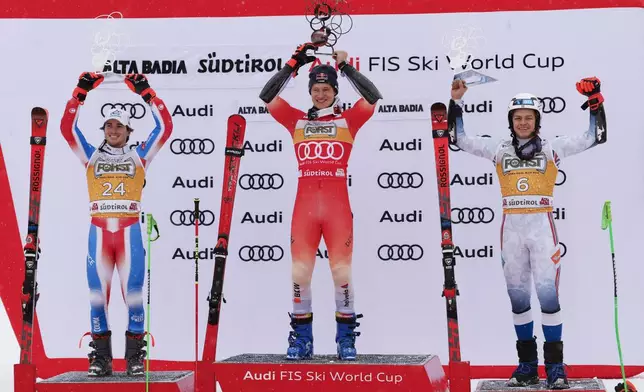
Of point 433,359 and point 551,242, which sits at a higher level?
point 551,242

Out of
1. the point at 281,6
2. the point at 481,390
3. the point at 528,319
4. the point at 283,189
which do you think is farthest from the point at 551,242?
the point at 281,6

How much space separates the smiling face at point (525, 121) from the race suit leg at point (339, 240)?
120 centimetres

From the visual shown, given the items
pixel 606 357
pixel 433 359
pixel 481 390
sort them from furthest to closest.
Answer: pixel 606 357 → pixel 433 359 → pixel 481 390

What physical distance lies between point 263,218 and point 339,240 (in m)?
1.64

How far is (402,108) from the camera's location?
8578mm

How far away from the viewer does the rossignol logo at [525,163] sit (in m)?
6.96

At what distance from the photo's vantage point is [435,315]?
27.9ft

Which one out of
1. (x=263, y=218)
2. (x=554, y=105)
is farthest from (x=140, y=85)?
(x=554, y=105)

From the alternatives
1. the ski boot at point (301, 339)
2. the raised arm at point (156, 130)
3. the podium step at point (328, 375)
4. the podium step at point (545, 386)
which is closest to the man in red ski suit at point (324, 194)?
the ski boot at point (301, 339)

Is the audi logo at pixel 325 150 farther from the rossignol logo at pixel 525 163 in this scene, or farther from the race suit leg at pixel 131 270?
the race suit leg at pixel 131 270

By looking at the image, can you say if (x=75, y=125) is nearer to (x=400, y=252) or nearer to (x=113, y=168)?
(x=113, y=168)

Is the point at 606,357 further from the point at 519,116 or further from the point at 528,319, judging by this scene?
the point at 519,116

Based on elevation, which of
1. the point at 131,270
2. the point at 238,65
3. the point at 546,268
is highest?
the point at 238,65

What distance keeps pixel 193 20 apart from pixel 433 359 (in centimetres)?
335
